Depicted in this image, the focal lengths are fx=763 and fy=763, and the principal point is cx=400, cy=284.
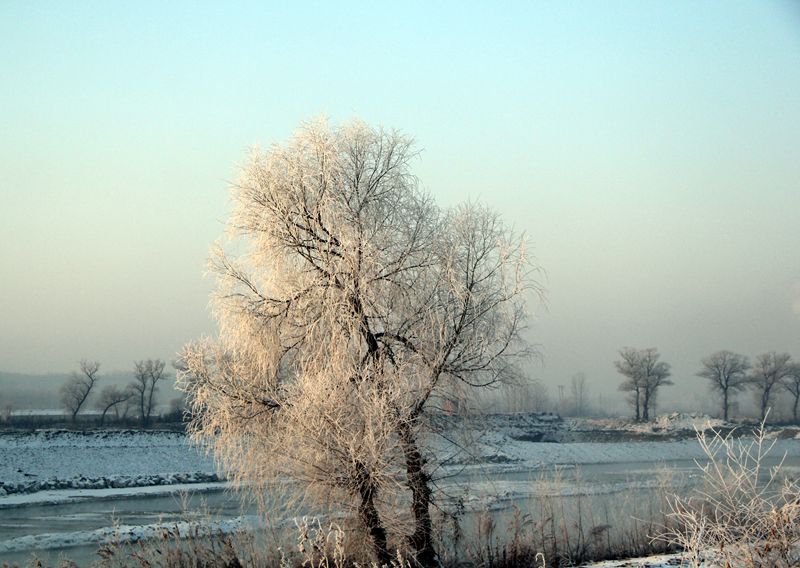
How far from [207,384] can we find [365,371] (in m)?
2.94

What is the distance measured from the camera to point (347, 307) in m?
12.8

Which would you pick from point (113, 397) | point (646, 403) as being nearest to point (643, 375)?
point (646, 403)

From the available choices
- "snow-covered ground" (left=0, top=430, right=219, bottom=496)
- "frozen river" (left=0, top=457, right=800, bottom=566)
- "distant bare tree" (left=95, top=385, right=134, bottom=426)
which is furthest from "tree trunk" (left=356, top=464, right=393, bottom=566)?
"distant bare tree" (left=95, top=385, right=134, bottom=426)

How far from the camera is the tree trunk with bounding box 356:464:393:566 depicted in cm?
1135

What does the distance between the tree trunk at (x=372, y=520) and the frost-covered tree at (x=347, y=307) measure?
0.37 metres

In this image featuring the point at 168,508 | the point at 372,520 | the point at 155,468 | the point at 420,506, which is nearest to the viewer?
the point at 372,520

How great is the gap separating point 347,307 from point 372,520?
343 cm

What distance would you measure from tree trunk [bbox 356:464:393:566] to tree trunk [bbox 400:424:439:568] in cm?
71

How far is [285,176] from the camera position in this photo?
13.4 meters

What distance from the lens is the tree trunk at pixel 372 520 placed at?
1135cm

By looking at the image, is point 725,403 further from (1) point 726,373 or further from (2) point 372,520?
(2) point 372,520

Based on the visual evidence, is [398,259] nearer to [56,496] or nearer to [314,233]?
[314,233]

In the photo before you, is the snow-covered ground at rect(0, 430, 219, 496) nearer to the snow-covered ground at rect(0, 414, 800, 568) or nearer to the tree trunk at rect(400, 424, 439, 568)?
the snow-covered ground at rect(0, 414, 800, 568)

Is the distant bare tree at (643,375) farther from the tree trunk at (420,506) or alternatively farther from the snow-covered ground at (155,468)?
the tree trunk at (420,506)
